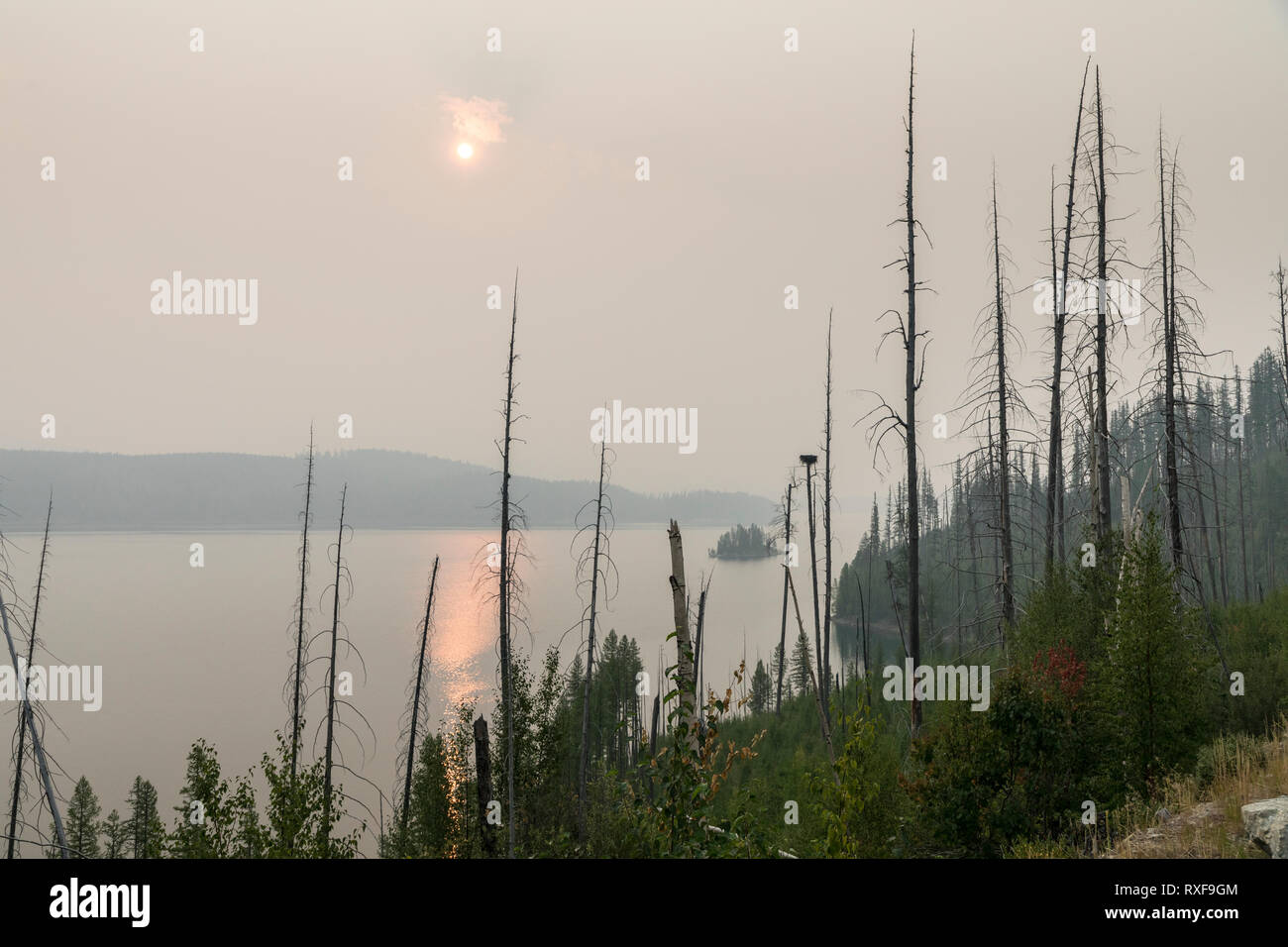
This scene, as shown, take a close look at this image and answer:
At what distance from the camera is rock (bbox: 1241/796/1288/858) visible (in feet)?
23.1

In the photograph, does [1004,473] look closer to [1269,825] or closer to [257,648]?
[1269,825]

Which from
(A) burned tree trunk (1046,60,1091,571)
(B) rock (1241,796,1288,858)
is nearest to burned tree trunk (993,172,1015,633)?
(A) burned tree trunk (1046,60,1091,571)

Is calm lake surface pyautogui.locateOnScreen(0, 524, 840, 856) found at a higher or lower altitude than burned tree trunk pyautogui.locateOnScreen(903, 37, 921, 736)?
lower

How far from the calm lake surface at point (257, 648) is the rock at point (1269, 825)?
586 inches

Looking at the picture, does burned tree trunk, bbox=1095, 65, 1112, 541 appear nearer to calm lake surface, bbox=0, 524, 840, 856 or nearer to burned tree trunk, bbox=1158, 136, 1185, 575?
burned tree trunk, bbox=1158, 136, 1185, 575

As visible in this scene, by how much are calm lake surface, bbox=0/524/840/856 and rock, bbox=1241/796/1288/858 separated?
14896mm

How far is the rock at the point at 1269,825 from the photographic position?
23.1 feet

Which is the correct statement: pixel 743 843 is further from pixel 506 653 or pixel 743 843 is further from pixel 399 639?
pixel 399 639

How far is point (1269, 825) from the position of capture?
24.0 feet

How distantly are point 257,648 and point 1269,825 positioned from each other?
111m

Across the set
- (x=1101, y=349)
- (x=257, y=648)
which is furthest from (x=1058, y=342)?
(x=257, y=648)
